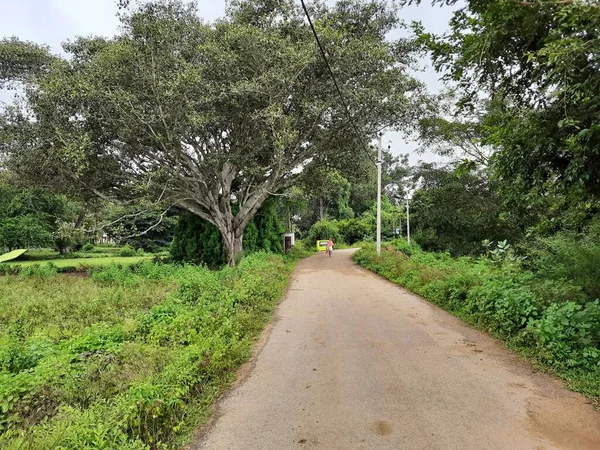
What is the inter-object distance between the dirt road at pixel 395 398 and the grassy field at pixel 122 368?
1.31 feet

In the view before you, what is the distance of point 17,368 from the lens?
446 centimetres

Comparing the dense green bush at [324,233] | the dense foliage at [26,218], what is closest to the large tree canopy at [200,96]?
the dense foliage at [26,218]

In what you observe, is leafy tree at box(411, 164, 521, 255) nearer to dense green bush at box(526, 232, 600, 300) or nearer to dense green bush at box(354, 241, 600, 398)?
dense green bush at box(526, 232, 600, 300)

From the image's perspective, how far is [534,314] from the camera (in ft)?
17.8

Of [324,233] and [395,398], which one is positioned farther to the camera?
[324,233]

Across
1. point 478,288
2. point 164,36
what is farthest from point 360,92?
point 478,288

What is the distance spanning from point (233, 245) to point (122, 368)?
1374 centimetres

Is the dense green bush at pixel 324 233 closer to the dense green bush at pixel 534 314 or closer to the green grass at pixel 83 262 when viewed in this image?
the green grass at pixel 83 262

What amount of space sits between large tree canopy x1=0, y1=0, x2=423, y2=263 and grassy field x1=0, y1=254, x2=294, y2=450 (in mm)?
7530

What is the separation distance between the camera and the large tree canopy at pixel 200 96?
41.7ft

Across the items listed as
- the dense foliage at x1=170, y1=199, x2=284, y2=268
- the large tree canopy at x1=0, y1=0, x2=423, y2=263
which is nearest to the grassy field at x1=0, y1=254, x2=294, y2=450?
the large tree canopy at x1=0, y1=0, x2=423, y2=263

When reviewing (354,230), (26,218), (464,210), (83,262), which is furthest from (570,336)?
(354,230)

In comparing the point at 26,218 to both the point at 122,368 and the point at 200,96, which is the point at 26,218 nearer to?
the point at 200,96

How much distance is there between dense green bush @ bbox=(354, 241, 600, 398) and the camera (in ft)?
14.4
